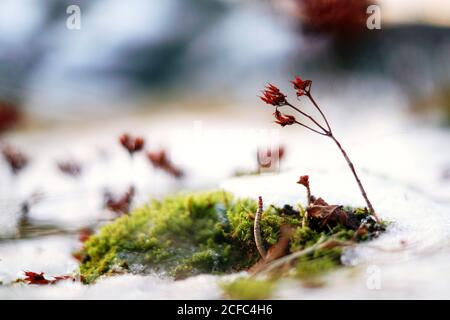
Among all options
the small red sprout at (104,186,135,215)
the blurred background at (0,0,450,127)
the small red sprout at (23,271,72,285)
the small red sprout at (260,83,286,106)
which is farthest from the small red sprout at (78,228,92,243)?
the small red sprout at (260,83,286,106)

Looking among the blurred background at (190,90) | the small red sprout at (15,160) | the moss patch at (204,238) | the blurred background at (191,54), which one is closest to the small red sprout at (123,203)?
the blurred background at (190,90)

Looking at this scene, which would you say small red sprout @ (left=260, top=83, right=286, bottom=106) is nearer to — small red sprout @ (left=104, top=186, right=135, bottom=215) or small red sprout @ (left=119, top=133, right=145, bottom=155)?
small red sprout @ (left=119, top=133, right=145, bottom=155)

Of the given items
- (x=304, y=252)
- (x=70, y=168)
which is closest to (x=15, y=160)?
(x=70, y=168)

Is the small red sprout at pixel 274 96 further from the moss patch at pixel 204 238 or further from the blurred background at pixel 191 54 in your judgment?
the blurred background at pixel 191 54

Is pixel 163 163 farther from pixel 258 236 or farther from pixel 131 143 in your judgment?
pixel 258 236

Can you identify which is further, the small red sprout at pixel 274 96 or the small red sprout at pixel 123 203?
the small red sprout at pixel 123 203

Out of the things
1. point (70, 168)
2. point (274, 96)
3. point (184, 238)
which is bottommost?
point (184, 238)
